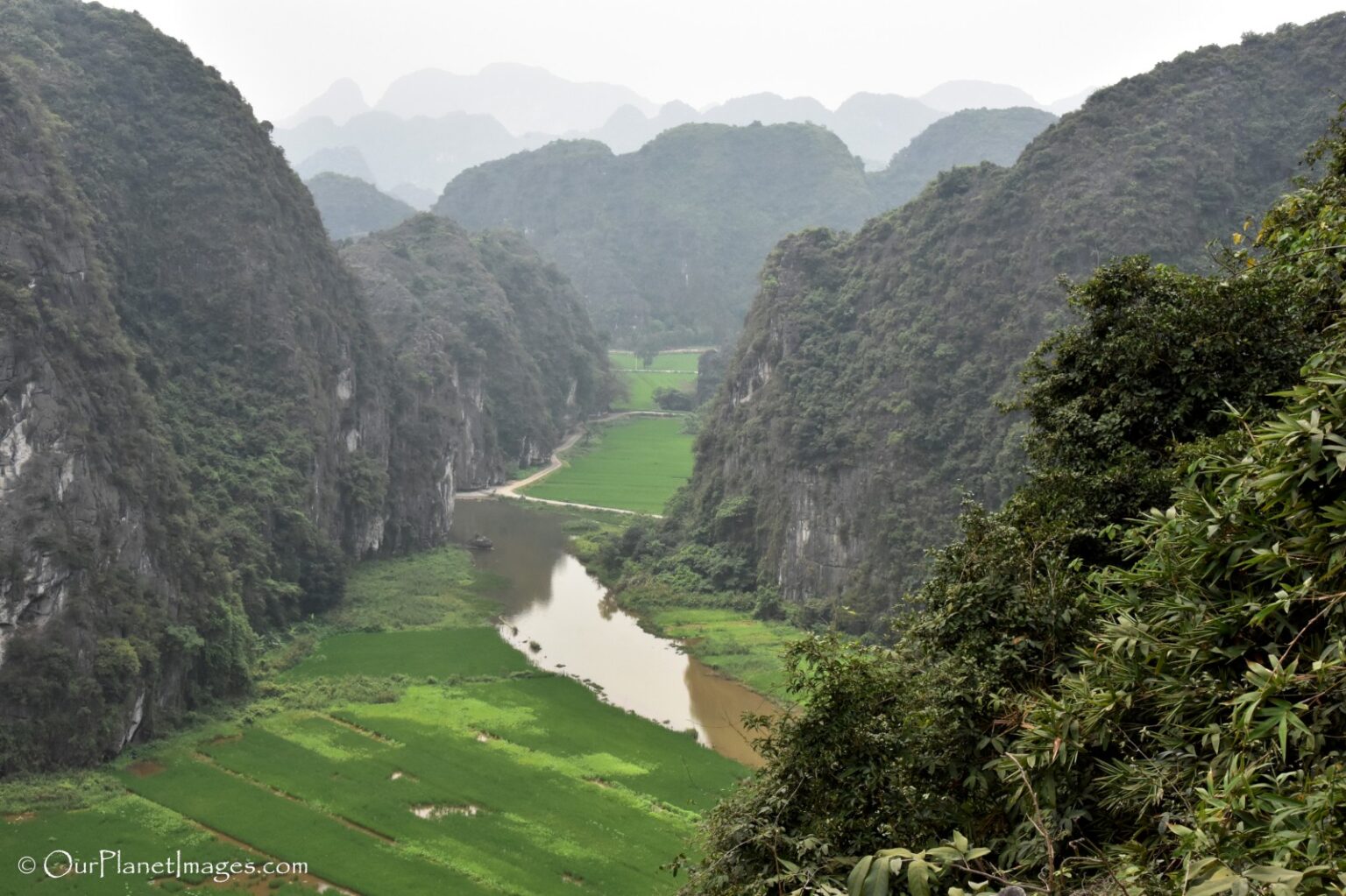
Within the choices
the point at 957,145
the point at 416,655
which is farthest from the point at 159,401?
the point at 957,145

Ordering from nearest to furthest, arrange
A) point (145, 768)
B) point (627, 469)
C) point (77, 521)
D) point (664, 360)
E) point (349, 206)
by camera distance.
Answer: point (145, 768) < point (77, 521) < point (627, 469) < point (664, 360) < point (349, 206)

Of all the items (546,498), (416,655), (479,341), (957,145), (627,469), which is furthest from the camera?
(957,145)

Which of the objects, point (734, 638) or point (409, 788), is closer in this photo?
point (409, 788)

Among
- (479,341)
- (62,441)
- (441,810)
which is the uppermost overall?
(479,341)

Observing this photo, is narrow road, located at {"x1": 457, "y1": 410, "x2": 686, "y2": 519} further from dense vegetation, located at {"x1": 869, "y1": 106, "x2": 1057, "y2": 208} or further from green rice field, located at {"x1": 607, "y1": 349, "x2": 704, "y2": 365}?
dense vegetation, located at {"x1": 869, "y1": 106, "x2": 1057, "y2": 208}

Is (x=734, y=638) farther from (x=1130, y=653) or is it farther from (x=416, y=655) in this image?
(x=1130, y=653)

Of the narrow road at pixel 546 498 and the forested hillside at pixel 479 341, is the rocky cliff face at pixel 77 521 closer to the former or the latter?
the forested hillside at pixel 479 341

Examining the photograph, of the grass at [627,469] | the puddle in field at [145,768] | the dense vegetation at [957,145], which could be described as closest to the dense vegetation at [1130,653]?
the puddle in field at [145,768]

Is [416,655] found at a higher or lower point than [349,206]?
lower

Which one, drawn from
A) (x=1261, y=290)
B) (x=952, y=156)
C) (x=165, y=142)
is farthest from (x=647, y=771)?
(x=952, y=156)
